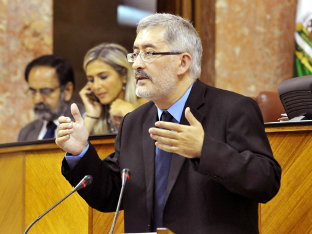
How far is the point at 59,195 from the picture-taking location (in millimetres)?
2713

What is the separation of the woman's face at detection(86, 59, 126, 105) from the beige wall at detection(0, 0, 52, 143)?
777 mm

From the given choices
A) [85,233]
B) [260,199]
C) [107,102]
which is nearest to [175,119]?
[260,199]

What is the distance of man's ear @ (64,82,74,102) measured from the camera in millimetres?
5004

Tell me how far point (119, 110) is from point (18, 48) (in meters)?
1.32

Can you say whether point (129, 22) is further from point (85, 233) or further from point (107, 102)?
point (85, 233)

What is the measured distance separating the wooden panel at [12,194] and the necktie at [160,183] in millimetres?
963

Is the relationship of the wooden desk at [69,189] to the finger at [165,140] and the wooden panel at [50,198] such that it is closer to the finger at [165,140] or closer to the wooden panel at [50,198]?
the wooden panel at [50,198]

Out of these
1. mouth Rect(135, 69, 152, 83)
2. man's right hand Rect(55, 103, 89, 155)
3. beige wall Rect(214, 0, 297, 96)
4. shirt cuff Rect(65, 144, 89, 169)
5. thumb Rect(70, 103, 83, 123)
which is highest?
beige wall Rect(214, 0, 297, 96)

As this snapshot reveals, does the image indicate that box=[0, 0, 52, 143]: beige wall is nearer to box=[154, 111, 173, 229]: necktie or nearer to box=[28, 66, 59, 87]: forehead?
box=[28, 66, 59, 87]: forehead

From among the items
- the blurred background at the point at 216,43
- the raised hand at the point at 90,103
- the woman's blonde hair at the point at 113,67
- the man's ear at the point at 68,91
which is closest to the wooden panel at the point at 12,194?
the woman's blonde hair at the point at 113,67

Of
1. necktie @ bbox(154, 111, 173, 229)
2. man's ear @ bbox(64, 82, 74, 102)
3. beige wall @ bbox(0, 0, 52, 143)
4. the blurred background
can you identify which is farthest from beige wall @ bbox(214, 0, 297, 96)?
necktie @ bbox(154, 111, 173, 229)

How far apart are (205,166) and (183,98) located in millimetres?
392

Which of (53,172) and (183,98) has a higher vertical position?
(183,98)

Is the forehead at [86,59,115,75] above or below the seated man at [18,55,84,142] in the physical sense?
above
